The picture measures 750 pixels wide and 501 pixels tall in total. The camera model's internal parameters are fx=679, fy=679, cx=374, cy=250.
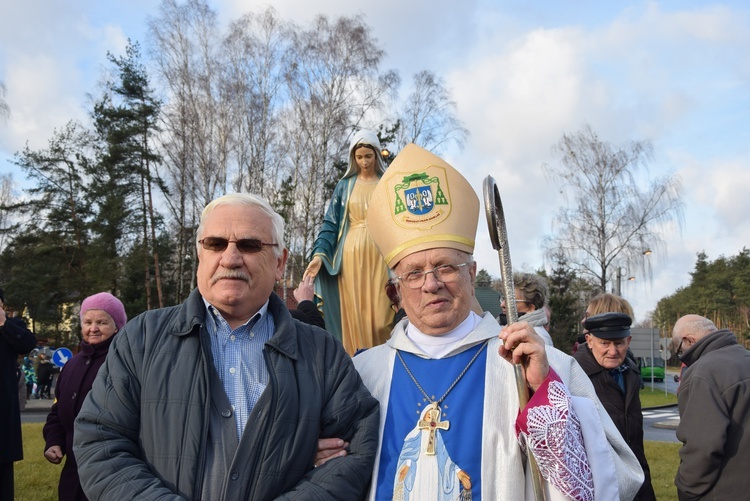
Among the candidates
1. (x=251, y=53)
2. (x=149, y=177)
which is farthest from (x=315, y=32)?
(x=149, y=177)

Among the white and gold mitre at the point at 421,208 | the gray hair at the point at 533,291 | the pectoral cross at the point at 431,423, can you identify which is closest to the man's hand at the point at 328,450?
the pectoral cross at the point at 431,423

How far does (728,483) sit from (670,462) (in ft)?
20.4

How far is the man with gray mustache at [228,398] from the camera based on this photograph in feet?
7.39

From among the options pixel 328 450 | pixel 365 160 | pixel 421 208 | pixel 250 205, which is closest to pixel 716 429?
pixel 421 208

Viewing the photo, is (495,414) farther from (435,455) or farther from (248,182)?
(248,182)

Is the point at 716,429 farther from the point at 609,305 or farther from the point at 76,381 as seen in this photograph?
the point at 76,381

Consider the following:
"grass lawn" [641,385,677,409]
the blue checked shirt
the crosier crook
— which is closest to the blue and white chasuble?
the crosier crook

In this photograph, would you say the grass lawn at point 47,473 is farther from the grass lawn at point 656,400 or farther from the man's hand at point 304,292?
the grass lawn at point 656,400

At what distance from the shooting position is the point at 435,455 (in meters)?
2.63

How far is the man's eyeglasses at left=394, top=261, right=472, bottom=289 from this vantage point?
9.41 feet

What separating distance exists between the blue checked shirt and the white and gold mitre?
0.73 metres

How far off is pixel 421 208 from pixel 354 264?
9.57 ft

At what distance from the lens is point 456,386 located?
2.80m

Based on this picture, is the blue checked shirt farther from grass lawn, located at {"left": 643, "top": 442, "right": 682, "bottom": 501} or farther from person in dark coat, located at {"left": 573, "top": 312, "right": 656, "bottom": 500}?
grass lawn, located at {"left": 643, "top": 442, "right": 682, "bottom": 501}
